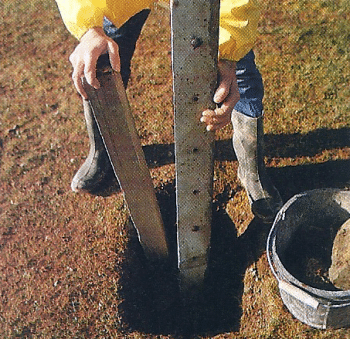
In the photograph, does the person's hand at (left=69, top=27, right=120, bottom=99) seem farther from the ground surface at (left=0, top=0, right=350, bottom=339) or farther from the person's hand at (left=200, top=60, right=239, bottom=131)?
the ground surface at (left=0, top=0, right=350, bottom=339)

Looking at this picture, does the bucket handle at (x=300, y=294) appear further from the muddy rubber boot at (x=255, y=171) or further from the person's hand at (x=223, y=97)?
the person's hand at (x=223, y=97)

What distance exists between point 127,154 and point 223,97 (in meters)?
0.68

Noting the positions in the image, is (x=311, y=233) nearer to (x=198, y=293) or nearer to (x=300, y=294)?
(x=300, y=294)

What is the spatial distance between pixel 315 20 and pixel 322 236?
225 cm

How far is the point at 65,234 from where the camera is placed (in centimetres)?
358

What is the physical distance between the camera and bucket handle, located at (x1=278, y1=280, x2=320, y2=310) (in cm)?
259

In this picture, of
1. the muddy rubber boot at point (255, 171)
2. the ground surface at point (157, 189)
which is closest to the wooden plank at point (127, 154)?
the ground surface at point (157, 189)

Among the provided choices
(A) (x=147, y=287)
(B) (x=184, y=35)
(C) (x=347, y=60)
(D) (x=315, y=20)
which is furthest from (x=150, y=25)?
(B) (x=184, y=35)

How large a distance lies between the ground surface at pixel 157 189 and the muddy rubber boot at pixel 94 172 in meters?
0.09

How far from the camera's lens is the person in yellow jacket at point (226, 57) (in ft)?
7.18

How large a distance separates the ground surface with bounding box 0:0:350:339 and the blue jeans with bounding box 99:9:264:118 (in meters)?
0.65

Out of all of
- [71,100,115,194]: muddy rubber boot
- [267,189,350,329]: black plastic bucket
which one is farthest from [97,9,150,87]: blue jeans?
[267,189,350,329]: black plastic bucket

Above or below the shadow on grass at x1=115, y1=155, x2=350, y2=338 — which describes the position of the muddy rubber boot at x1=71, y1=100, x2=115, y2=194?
above

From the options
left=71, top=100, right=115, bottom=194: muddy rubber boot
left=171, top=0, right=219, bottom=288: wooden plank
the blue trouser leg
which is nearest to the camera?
left=171, top=0, right=219, bottom=288: wooden plank
